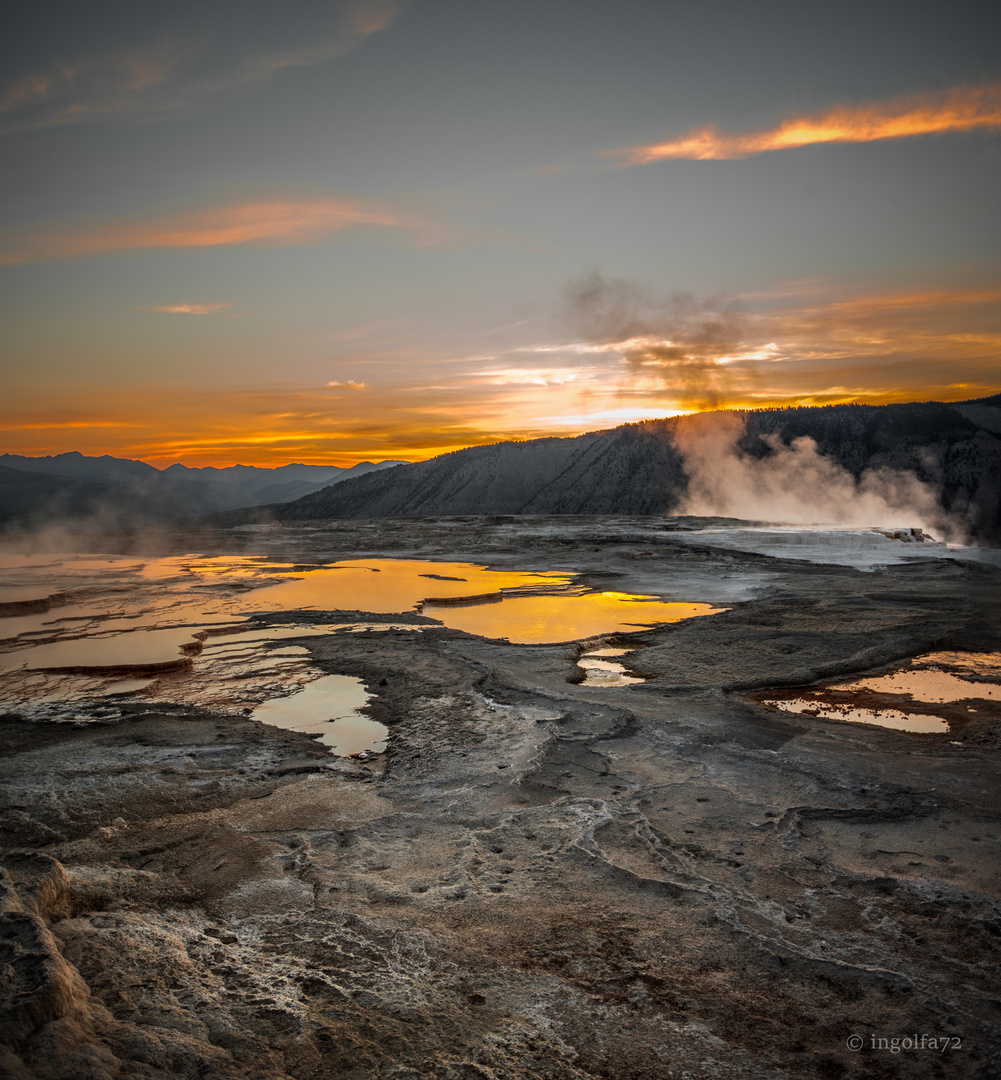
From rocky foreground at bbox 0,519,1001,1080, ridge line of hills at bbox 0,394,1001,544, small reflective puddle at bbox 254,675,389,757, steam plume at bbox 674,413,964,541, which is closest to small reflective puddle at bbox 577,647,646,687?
rocky foreground at bbox 0,519,1001,1080

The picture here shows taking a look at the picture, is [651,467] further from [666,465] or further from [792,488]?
[792,488]

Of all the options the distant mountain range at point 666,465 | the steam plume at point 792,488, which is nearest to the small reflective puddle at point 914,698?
the steam plume at point 792,488

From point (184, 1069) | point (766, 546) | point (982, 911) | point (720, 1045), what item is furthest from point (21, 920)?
point (766, 546)

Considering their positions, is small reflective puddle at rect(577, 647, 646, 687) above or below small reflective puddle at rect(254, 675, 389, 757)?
above

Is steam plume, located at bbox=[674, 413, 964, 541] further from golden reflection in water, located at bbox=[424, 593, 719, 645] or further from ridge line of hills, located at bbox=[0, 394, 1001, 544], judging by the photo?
golden reflection in water, located at bbox=[424, 593, 719, 645]

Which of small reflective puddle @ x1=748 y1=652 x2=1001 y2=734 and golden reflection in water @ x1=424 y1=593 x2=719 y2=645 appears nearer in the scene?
small reflective puddle @ x1=748 y1=652 x2=1001 y2=734

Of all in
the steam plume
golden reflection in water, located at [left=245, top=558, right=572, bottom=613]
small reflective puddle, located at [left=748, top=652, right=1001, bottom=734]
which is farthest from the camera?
the steam plume
